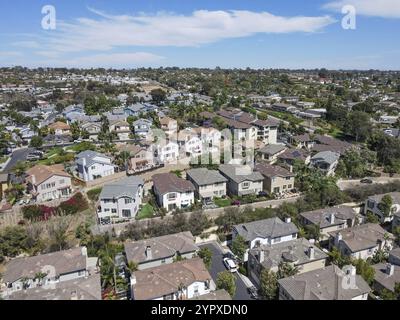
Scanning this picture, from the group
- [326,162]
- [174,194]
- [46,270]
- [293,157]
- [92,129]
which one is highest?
[92,129]

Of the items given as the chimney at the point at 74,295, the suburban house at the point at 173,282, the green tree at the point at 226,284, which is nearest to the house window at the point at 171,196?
the suburban house at the point at 173,282

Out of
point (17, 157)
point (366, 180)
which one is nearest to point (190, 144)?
point (366, 180)

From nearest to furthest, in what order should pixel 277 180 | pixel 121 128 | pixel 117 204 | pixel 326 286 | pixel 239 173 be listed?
pixel 326 286
pixel 117 204
pixel 277 180
pixel 239 173
pixel 121 128

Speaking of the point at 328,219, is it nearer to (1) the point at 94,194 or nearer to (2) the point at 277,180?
(2) the point at 277,180

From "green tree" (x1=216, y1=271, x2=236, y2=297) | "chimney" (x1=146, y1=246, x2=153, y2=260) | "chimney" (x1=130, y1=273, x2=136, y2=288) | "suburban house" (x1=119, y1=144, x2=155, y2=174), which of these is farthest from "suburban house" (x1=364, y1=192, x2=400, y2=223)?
"suburban house" (x1=119, y1=144, x2=155, y2=174)

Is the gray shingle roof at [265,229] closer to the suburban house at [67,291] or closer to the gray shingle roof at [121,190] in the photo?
the gray shingle roof at [121,190]

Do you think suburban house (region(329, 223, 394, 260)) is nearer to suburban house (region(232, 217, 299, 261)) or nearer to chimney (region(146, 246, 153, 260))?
suburban house (region(232, 217, 299, 261))

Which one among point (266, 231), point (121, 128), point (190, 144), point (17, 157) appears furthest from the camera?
point (121, 128)
